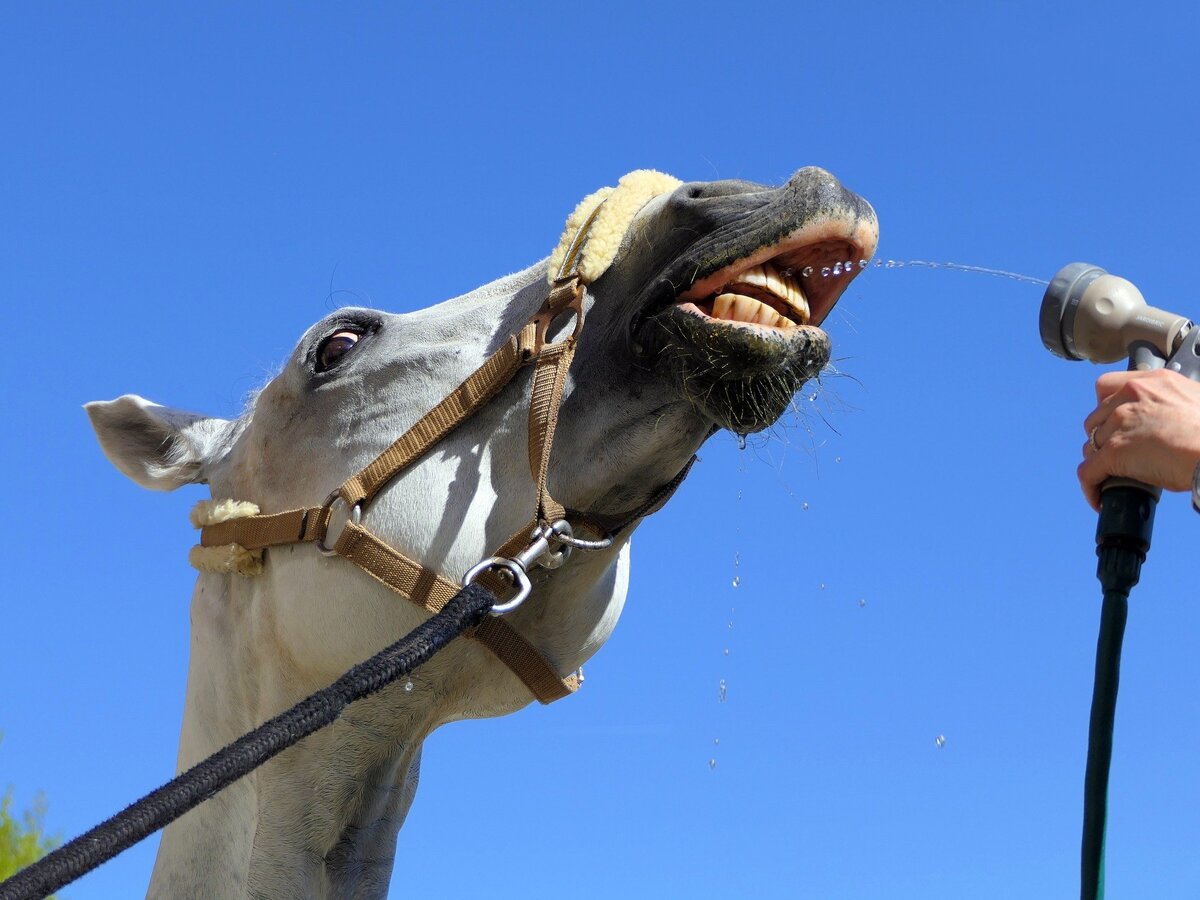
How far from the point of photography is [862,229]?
10.0 feet

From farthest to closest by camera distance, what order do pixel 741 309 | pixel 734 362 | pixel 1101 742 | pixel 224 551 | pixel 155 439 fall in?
pixel 155 439
pixel 224 551
pixel 741 309
pixel 734 362
pixel 1101 742

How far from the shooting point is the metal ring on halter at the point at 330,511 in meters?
3.38

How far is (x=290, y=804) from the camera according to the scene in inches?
134

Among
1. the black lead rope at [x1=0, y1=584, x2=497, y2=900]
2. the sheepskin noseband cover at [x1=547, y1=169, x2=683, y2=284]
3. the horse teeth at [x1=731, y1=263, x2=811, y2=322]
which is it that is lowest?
the black lead rope at [x1=0, y1=584, x2=497, y2=900]

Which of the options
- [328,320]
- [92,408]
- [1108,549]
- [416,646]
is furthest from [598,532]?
[92,408]

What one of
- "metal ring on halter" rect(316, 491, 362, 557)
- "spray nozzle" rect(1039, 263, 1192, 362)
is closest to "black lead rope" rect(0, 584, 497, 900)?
"metal ring on halter" rect(316, 491, 362, 557)

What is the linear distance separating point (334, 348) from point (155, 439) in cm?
87

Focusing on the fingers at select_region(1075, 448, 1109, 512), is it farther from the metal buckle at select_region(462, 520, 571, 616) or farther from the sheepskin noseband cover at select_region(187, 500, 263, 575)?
the sheepskin noseband cover at select_region(187, 500, 263, 575)

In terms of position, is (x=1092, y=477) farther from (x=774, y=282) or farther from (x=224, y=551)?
(x=224, y=551)

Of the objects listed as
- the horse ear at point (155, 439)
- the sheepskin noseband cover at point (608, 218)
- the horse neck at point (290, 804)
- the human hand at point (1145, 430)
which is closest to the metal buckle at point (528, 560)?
A: the horse neck at point (290, 804)

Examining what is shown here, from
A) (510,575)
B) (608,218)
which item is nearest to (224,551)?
(510,575)

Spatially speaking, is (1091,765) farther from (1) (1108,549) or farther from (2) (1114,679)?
(1) (1108,549)

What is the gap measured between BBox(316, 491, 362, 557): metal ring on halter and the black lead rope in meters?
0.49

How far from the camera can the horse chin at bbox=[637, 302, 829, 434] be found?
2.95 metres
